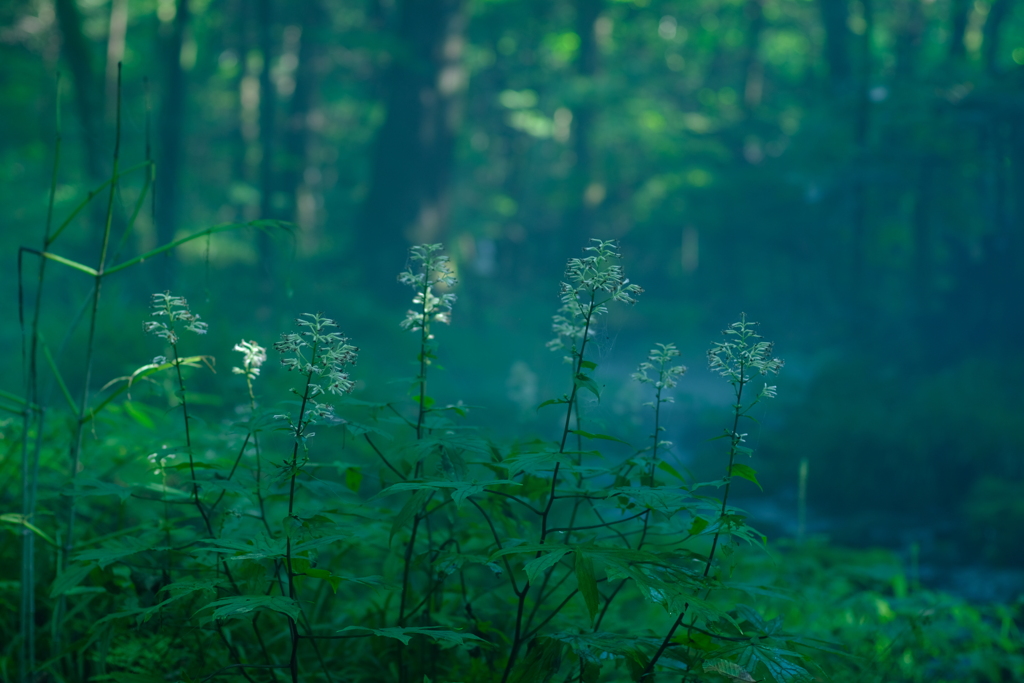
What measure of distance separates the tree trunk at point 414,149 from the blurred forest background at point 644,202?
0.15ft

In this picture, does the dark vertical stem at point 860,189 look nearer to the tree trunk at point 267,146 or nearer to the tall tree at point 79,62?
the tree trunk at point 267,146

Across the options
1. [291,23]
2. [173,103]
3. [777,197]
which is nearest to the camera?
[173,103]

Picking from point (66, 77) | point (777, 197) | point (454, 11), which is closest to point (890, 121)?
point (777, 197)

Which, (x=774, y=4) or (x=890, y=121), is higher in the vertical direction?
(x=774, y=4)

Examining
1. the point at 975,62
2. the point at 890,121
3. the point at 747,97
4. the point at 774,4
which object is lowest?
the point at 890,121

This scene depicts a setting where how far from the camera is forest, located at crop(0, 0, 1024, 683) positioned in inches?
66.3

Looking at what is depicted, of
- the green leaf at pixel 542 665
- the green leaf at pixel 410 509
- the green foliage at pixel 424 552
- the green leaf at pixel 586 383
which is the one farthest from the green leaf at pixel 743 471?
the green leaf at pixel 410 509

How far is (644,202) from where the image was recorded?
20297 millimetres

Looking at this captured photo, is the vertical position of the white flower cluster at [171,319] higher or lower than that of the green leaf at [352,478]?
higher

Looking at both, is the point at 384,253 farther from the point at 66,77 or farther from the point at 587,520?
the point at 587,520

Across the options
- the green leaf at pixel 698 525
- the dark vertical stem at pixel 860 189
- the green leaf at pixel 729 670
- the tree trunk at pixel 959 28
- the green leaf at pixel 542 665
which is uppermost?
the tree trunk at pixel 959 28

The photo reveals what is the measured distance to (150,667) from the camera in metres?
1.92

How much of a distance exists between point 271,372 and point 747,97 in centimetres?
1654

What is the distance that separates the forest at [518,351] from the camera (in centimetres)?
168
